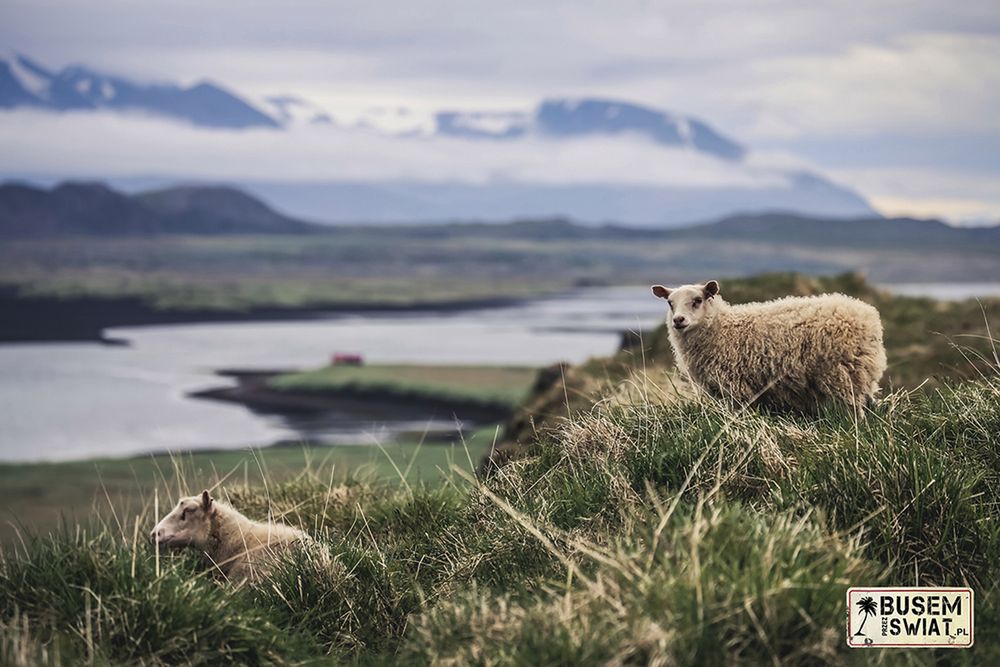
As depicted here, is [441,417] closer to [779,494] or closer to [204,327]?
[779,494]

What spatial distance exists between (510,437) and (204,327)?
355 feet

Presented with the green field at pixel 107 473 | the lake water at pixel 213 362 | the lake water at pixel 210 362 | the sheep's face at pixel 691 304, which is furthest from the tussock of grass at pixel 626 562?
the green field at pixel 107 473

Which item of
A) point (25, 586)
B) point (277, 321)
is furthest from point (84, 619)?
point (277, 321)

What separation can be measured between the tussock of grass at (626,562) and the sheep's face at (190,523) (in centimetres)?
24

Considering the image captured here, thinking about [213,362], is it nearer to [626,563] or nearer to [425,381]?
[425,381]

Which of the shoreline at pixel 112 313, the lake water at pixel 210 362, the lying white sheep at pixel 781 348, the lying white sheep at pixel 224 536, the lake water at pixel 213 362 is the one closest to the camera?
the lying white sheep at pixel 781 348

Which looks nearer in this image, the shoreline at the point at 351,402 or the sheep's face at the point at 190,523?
the sheep's face at the point at 190,523

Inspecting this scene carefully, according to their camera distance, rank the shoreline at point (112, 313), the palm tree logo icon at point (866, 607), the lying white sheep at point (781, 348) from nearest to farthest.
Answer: the palm tree logo icon at point (866, 607)
the lying white sheep at point (781, 348)
the shoreline at point (112, 313)

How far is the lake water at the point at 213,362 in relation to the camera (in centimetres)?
5684

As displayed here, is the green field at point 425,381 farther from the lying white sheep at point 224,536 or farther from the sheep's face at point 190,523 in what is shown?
the sheep's face at point 190,523

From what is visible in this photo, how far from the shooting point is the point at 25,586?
30.6 feet

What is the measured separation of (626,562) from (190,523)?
4.95 m

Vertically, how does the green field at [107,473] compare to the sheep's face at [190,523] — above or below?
below

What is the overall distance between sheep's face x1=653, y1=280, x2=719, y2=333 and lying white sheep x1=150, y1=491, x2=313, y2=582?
3.85 metres
